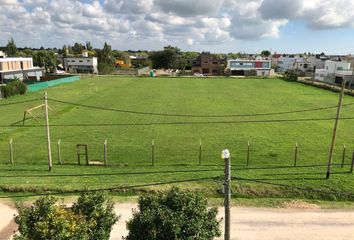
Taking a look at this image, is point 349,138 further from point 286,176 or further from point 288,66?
point 288,66

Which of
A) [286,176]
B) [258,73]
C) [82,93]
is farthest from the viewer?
[258,73]

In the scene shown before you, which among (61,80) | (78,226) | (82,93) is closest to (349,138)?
(78,226)

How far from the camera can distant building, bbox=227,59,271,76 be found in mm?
120812

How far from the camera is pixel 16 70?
87.9 meters

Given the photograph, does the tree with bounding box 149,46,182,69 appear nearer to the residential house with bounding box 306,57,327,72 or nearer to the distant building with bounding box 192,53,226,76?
the distant building with bounding box 192,53,226,76

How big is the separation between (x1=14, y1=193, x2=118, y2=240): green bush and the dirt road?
11.8 ft

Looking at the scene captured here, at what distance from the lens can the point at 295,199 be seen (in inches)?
720

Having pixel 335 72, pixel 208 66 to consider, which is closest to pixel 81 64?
pixel 208 66

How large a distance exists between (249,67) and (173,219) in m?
116

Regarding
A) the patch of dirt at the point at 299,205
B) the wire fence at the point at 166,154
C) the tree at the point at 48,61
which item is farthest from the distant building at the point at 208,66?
the patch of dirt at the point at 299,205

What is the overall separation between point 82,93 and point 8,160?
4152 cm

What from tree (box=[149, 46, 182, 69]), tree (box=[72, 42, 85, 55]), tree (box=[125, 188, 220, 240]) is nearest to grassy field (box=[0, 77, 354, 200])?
tree (box=[125, 188, 220, 240])

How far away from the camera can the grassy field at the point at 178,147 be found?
19500 millimetres

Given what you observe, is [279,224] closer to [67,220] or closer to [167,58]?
[67,220]
